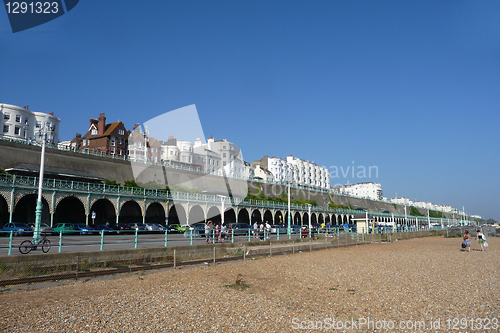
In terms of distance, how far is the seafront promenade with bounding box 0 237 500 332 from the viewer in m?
7.41

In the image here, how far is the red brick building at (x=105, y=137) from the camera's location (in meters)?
85.6

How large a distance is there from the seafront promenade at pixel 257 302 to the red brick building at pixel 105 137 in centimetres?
7793

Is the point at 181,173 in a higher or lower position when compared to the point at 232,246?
higher

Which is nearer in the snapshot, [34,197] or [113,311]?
[113,311]

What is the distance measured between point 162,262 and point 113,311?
28.6ft

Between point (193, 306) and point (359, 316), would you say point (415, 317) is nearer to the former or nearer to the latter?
point (359, 316)

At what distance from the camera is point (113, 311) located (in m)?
8.33

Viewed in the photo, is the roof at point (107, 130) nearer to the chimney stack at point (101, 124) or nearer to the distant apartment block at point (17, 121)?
the chimney stack at point (101, 124)

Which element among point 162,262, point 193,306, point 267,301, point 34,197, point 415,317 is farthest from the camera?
point 34,197

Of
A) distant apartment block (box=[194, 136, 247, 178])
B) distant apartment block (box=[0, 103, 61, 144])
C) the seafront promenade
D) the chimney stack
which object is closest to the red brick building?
the chimney stack

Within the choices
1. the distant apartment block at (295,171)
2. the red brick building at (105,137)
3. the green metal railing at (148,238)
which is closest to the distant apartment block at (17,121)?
the red brick building at (105,137)

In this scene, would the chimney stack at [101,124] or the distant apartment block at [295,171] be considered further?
the distant apartment block at [295,171]

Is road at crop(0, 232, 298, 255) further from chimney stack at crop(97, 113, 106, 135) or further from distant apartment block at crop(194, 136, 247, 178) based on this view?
distant apartment block at crop(194, 136, 247, 178)

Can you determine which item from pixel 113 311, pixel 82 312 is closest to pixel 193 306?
pixel 113 311
